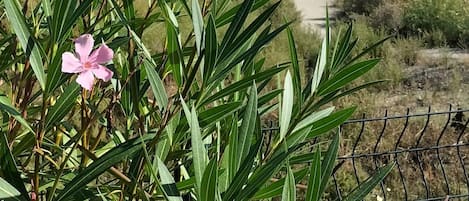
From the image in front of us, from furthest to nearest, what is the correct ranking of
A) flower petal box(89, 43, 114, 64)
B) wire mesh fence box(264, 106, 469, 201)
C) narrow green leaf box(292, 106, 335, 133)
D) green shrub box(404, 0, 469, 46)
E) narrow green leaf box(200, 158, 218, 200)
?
green shrub box(404, 0, 469, 46)
wire mesh fence box(264, 106, 469, 201)
narrow green leaf box(292, 106, 335, 133)
flower petal box(89, 43, 114, 64)
narrow green leaf box(200, 158, 218, 200)

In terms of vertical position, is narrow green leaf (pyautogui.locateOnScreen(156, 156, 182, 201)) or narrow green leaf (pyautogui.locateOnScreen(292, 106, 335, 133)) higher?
narrow green leaf (pyautogui.locateOnScreen(292, 106, 335, 133))

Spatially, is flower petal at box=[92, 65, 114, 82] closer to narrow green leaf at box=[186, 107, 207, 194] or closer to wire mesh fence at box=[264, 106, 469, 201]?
narrow green leaf at box=[186, 107, 207, 194]

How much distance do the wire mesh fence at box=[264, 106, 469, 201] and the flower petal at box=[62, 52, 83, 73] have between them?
265 cm

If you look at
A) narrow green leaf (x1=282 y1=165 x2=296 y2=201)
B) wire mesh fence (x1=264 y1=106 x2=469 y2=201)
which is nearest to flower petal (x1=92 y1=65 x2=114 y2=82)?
narrow green leaf (x1=282 y1=165 x2=296 y2=201)


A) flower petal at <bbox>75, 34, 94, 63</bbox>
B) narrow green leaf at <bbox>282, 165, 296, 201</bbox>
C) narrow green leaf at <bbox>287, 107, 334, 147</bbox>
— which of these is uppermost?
flower petal at <bbox>75, 34, 94, 63</bbox>

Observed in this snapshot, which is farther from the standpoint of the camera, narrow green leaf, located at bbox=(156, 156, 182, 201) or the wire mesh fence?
the wire mesh fence

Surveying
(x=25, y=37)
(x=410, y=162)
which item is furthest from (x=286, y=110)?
(x=410, y=162)

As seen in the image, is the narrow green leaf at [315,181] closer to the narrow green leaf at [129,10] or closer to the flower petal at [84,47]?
the flower petal at [84,47]

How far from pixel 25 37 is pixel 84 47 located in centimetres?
7

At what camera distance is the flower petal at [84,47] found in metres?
0.89

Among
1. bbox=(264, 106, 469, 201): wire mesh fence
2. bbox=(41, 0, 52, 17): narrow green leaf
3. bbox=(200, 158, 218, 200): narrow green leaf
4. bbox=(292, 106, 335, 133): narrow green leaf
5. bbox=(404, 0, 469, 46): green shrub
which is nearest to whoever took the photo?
bbox=(200, 158, 218, 200): narrow green leaf

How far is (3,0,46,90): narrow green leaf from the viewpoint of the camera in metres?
0.89

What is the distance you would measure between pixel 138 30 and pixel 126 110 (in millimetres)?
133

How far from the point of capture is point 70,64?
0.87m
